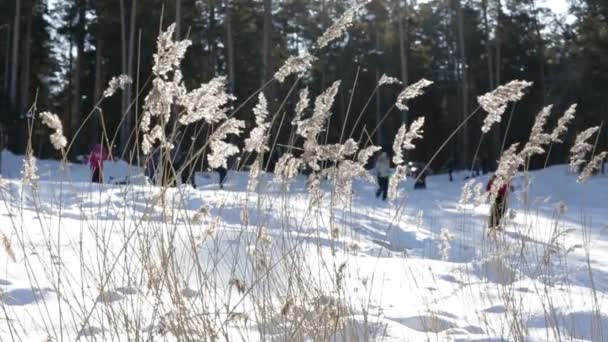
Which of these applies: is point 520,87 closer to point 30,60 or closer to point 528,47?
point 30,60

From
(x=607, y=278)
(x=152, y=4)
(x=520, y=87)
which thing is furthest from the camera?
(x=152, y=4)

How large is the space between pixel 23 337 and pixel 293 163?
4.30 ft

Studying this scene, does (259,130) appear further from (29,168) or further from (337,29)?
(29,168)

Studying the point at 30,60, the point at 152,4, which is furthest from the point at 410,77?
the point at 30,60

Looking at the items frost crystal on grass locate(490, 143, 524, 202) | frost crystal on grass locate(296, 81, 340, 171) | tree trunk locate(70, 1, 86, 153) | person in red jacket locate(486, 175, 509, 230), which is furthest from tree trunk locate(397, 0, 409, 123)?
frost crystal on grass locate(296, 81, 340, 171)

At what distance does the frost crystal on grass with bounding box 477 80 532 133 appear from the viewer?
2471mm

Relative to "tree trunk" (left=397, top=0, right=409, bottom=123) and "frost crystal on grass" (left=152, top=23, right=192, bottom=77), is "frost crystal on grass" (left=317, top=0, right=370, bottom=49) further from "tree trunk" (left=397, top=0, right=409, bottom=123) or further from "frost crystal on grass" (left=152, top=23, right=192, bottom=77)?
"tree trunk" (left=397, top=0, right=409, bottom=123)

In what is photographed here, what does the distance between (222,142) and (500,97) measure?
3.07 feet

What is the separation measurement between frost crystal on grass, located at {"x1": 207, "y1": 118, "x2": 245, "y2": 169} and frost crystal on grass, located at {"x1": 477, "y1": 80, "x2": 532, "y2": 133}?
827 millimetres

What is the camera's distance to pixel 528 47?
3706cm

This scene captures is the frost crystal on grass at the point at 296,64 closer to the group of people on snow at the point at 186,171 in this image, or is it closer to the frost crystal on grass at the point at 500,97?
the group of people on snow at the point at 186,171

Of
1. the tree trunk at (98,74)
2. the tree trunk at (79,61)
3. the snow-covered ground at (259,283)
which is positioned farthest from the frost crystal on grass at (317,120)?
the tree trunk at (79,61)

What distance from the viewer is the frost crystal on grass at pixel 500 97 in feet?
8.11

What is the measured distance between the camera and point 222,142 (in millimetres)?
2465
